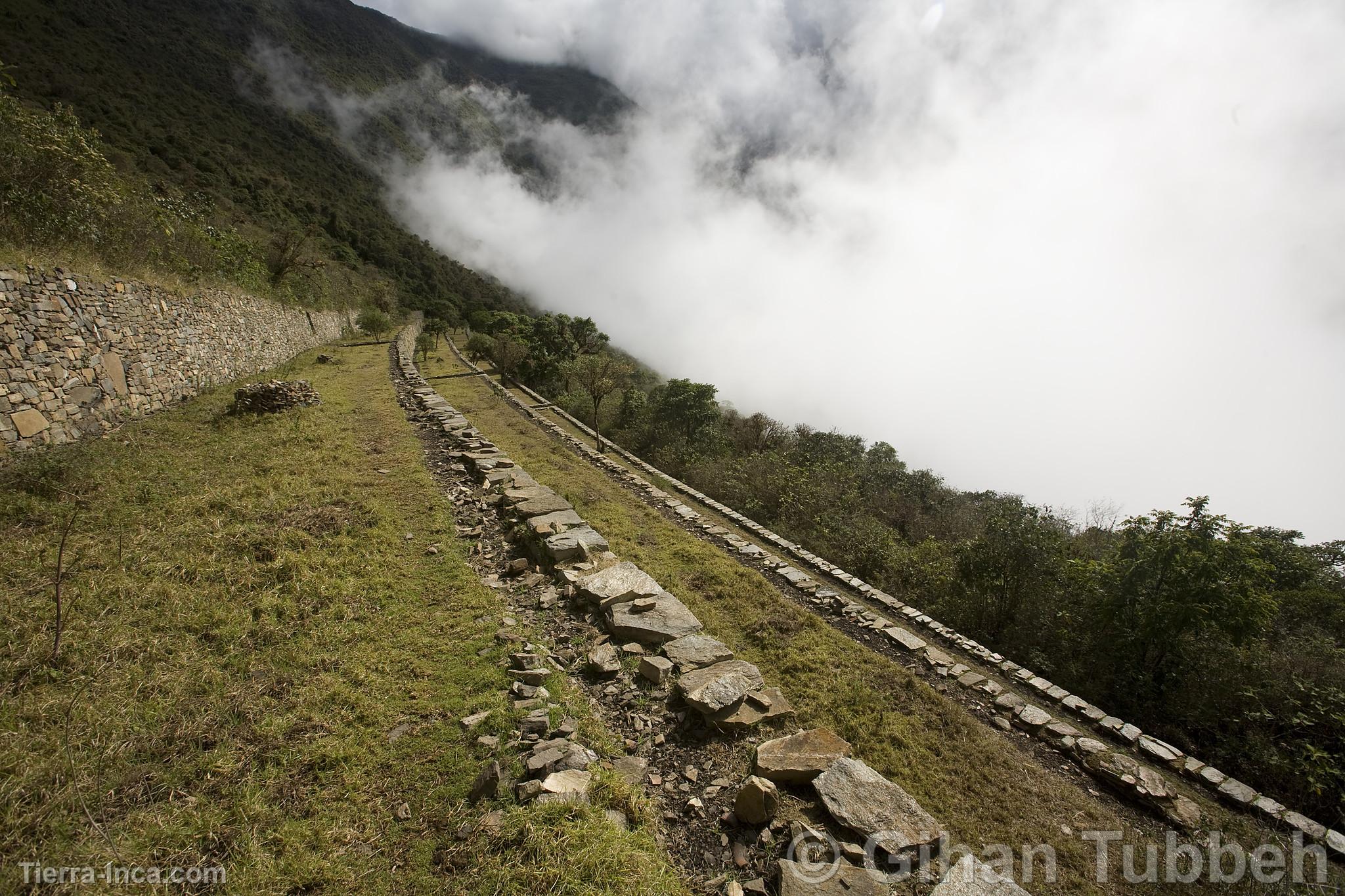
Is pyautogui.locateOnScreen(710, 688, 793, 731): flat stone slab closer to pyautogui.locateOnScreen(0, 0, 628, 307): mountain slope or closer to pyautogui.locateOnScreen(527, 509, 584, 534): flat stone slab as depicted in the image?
pyautogui.locateOnScreen(527, 509, 584, 534): flat stone slab

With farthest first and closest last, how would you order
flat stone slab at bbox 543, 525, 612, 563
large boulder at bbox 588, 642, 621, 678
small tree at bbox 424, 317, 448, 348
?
small tree at bbox 424, 317, 448, 348 < flat stone slab at bbox 543, 525, 612, 563 < large boulder at bbox 588, 642, 621, 678

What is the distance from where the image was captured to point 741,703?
15.2 feet

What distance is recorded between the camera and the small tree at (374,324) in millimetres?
35094

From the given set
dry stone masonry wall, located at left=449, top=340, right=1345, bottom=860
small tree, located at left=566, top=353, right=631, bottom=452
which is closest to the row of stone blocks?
dry stone masonry wall, located at left=449, top=340, right=1345, bottom=860

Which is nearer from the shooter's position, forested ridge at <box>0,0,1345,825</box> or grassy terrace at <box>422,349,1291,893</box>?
grassy terrace at <box>422,349,1291,893</box>

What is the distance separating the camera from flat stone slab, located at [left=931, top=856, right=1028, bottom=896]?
3.22m

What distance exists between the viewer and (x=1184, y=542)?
26.1ft

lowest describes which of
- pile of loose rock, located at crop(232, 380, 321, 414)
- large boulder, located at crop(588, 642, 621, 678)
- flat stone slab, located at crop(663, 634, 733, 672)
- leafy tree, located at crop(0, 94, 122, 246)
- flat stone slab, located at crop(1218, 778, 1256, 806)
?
pile of loose rock, located at crop(232, 380, 321, 414)

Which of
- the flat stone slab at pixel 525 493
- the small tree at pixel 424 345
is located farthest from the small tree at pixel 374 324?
the flat stone slab at pixel 525 493

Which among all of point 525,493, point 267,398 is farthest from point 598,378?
point 525,493

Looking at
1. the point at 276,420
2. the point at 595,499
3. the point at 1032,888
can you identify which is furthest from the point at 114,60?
the point at 1032,888

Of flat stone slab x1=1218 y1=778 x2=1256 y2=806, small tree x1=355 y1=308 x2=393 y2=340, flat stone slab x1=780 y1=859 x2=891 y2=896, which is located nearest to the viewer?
flat stone slab x1=780 y1=859 x2=891 y2=896

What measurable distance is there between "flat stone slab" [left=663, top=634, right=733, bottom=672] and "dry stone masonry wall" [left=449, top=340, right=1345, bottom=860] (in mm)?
4083

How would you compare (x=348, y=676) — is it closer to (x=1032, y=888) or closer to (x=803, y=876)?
(x=803, y=876)
